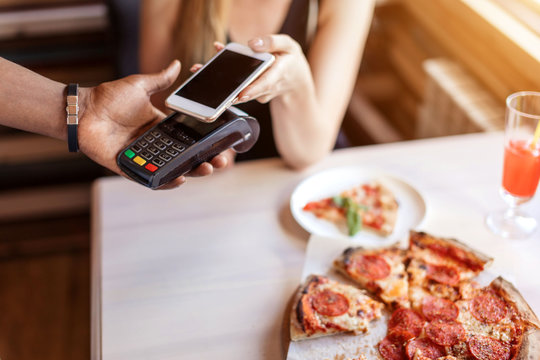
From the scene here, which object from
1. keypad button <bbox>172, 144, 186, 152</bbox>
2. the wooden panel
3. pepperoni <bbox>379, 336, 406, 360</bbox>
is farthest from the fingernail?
the wooden panel

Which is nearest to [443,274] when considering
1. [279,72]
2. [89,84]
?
[279,72]

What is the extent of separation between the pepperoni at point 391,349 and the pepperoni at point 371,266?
0.45ft

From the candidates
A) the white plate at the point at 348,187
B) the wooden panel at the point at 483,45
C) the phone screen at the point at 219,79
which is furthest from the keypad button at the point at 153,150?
the wooden panel at the point at 483,45

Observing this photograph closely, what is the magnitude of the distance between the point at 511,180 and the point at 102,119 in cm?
84

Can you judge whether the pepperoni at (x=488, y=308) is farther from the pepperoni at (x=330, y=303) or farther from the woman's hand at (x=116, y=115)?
the woman's hand at (x=116, y=115)

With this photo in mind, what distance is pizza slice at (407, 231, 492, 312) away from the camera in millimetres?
988

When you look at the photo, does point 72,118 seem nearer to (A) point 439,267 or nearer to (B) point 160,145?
(B) point 160,145

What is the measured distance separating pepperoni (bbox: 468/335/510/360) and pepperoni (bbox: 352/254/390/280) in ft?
0.66

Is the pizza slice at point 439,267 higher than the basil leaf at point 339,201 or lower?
higher

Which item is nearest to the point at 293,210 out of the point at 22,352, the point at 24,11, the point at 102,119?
the point at 102,119

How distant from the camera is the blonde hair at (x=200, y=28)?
1.50 meters

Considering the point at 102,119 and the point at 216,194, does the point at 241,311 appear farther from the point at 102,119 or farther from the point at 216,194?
the point at 102,119

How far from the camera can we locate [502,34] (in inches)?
67.1

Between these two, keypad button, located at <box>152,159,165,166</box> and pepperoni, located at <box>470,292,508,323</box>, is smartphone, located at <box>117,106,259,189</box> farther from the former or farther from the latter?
pepperoni, located at <box>470,292,508,323</box>
